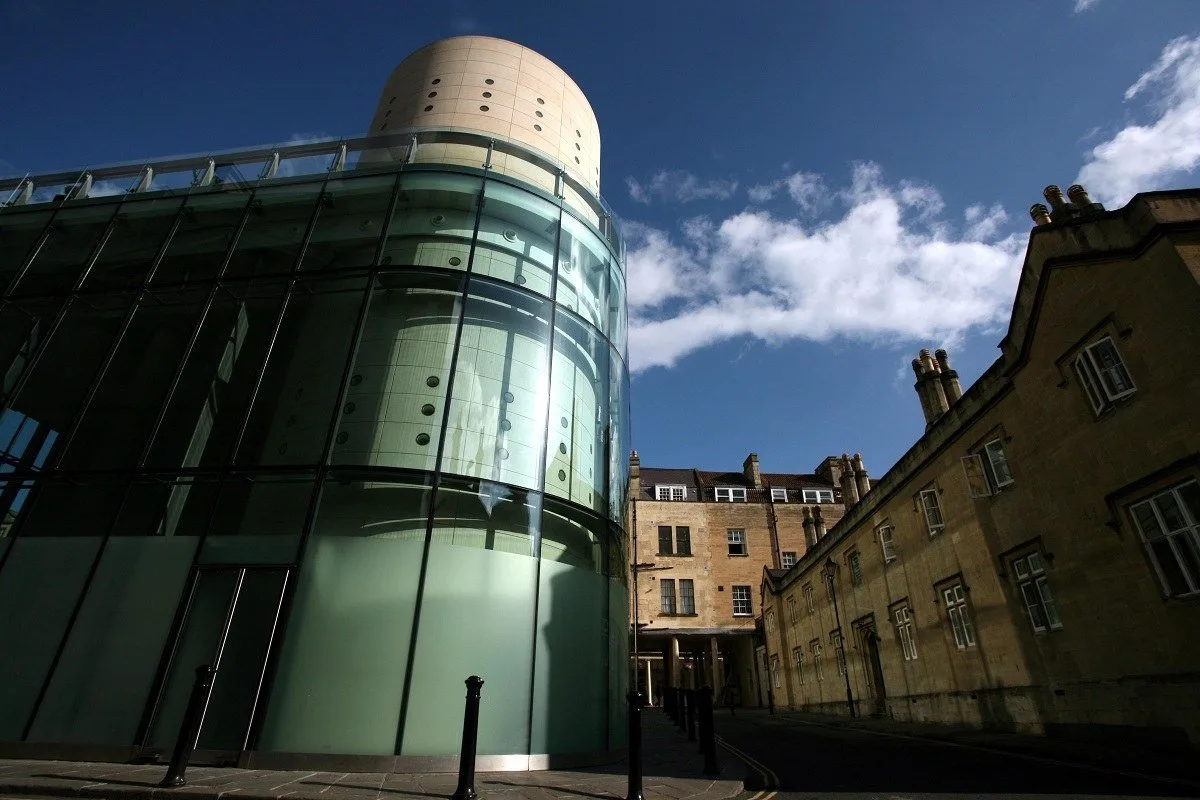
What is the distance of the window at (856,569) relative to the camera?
22022 mm

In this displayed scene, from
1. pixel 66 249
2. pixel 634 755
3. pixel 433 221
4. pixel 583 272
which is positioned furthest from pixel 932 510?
pixel 66 249

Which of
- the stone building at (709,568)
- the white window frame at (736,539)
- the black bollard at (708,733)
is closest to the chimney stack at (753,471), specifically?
the stone building at (709,568)

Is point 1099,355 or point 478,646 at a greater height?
point 1099,355

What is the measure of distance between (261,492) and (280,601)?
6.63 feet

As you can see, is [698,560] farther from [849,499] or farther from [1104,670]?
[1104,670]

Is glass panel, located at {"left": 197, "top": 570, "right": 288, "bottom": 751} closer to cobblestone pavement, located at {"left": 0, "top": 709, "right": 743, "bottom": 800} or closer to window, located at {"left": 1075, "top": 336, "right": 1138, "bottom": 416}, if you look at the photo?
cobblestone pavement, located at {"left": 0, "top": 709, "right": 743, "bottom": 800}

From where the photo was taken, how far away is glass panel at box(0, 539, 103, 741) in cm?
884

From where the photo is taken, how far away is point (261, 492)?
9766 mm

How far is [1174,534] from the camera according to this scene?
924cm

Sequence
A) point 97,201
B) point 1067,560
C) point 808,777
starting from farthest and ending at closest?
point 97,201
point 1067,560
point 808,777

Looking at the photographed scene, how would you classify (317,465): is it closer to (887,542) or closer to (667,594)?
(887,542)

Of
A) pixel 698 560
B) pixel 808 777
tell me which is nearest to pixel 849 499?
pixel 698 560

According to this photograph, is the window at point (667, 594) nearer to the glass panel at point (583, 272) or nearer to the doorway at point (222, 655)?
the glass panel at point (583, 272)

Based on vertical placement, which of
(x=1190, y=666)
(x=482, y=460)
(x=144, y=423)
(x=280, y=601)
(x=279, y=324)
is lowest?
(x=1190, y=666)
